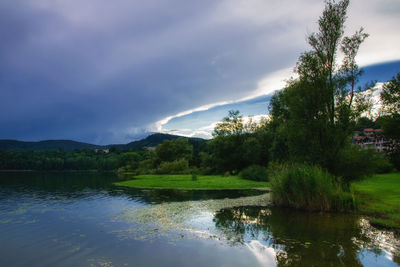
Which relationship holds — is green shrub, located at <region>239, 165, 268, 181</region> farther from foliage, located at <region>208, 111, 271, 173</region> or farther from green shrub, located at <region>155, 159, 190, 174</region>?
green shrub, located at <region>155, 159, 190, 174</region>

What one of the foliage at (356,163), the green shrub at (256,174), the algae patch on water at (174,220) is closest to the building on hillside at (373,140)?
the foliage at (356,163)

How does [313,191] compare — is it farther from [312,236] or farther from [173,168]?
[173,168]

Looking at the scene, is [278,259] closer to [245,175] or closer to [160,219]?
[160,219]

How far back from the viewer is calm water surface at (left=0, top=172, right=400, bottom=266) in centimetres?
930

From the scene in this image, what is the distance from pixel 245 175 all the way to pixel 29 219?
36.4 meters

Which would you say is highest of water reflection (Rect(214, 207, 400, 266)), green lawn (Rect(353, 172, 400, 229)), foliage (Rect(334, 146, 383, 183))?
foliage (Rect(334, 146, 383, 183))

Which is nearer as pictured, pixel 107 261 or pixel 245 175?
pixel 107 261

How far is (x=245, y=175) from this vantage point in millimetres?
47219

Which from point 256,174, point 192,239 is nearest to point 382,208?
point 192,239

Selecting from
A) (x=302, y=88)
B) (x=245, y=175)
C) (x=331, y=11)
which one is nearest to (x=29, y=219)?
(x=302, y=88)

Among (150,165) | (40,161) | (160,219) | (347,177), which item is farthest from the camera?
(40,161)

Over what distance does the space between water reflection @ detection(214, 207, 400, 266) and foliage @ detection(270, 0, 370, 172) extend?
24.7 feet

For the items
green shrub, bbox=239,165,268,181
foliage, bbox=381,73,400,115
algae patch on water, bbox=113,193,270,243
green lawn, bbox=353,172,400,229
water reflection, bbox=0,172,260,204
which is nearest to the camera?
algae patch on water, bbox=113,193,270,243

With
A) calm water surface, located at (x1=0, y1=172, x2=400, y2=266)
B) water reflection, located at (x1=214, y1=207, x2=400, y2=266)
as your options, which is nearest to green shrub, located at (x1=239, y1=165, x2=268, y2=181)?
calm water surface, located at (x1=0, y1=172, x2=400, y2=266)
